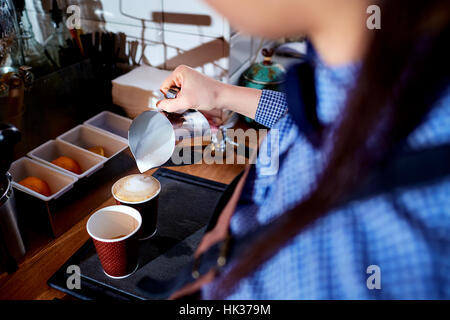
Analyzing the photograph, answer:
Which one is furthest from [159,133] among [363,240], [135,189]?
[363,240]

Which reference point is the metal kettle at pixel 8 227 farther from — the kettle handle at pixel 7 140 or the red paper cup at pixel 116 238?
the red paper cup at pixel 116 238

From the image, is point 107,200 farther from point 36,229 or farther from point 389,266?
point 389,266

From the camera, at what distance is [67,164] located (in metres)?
0.85

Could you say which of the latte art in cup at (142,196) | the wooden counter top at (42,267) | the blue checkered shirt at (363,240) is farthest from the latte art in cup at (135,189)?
the blue checkered shirt at (363,240)

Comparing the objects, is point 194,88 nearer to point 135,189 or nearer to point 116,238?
point 135,189

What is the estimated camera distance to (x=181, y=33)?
1157mm

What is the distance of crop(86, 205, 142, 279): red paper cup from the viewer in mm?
611

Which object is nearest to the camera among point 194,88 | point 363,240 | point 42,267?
point 363,240

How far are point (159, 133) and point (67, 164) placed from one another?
294mm

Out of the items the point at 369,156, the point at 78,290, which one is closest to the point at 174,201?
the point at 78,290

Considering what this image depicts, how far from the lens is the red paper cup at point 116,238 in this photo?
611 millimetres

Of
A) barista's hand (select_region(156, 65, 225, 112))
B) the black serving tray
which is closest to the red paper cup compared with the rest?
the black serving tray

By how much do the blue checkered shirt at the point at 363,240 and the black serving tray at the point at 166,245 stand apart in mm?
319

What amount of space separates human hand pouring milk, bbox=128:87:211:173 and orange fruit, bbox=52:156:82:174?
20 centimetres
